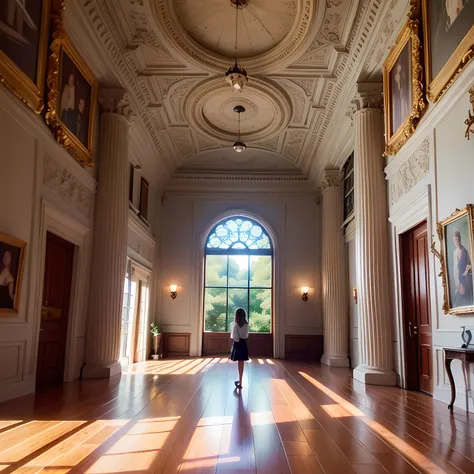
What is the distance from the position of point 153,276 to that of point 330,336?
5.81 meters

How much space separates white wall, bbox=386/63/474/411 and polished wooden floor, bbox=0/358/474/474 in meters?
0.76

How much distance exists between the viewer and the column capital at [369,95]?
9703 millimetres

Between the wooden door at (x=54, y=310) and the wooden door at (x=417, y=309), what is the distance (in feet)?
20.1

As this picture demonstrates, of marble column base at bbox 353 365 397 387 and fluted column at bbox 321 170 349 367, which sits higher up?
fluted column at bbox 321 170 349 367

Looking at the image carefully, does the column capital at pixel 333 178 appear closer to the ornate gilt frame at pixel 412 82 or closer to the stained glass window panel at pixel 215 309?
the stained glass window panel at pixel 215 309

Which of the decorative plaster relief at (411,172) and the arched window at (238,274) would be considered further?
the arched window at (238,274)

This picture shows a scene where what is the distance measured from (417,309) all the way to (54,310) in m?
6.26

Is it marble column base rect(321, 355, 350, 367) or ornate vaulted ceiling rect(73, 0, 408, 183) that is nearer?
ornate vaulted ceiling rect(73, 0, 408, 183)

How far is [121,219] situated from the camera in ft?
33.2

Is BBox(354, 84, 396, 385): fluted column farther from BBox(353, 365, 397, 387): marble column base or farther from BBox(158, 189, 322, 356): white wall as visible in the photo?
BBox(158, 189, 322, 356): white wall

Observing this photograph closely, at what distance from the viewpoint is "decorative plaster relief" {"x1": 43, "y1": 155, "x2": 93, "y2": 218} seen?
25.7 feet

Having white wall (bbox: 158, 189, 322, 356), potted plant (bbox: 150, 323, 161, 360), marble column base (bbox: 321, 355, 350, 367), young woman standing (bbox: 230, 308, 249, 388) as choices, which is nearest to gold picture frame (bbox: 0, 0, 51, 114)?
young woman standing (bbox: 230, 308, 249, 388)

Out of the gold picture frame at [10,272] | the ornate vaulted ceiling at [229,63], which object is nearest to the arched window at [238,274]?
the ornate vaulted ceiling at [229,63]

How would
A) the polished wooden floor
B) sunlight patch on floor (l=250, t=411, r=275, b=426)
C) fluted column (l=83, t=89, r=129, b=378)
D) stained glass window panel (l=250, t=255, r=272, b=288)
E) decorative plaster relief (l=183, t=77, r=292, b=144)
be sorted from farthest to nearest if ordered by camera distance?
stained glass window panel (l=250, t=255, r=272, b=288) → decorative plaster relief (l=183, t=77, r=292, b=144) → fluted column (l=83, t=89, r=129, b=378) → sunlight patch on floor (l=250, t=411, r=275, b=426) → the polished wooden floor
